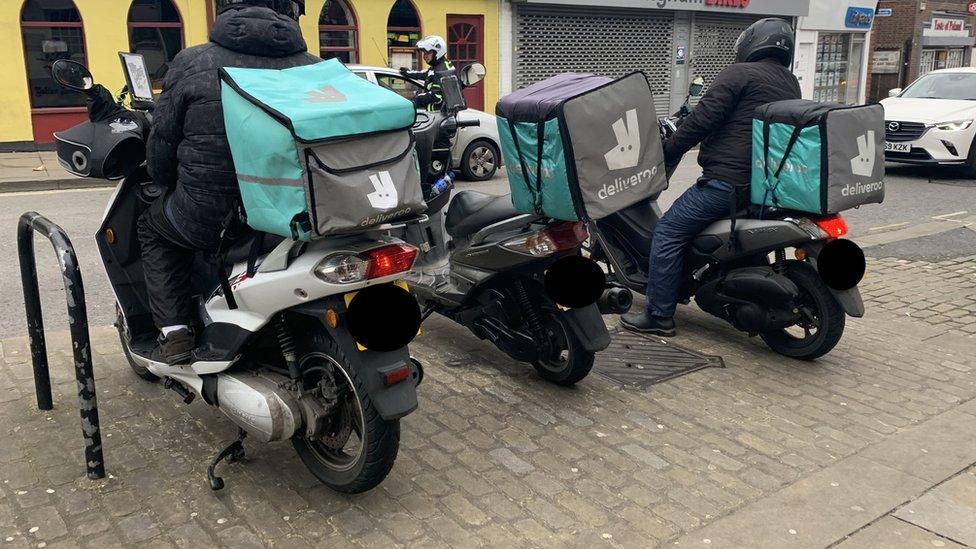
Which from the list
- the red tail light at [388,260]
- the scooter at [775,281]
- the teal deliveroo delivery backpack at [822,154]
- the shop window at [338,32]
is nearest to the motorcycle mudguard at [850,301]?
the scooter at [775,281]

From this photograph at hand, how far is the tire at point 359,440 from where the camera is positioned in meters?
3.18

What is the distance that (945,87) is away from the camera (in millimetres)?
14828

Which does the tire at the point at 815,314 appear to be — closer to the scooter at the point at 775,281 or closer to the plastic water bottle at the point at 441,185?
the scooter at the point at 775,281

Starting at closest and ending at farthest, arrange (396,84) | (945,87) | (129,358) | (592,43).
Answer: (129,358)
(396,84)
(945,87)
(592,43)

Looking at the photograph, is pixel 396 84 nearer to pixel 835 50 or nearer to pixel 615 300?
pixel 615 300

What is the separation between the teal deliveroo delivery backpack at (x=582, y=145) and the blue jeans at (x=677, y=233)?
93 centimetres

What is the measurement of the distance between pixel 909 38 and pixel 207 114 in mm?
34511

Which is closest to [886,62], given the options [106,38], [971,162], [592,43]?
[592,43]

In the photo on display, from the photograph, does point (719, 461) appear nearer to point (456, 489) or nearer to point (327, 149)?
point (456, 489)

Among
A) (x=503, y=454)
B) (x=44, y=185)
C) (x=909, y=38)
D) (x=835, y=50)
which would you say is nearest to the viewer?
(x=503, y=454)

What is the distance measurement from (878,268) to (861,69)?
27.1 metres

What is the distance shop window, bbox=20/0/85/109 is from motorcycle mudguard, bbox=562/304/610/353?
14077mm

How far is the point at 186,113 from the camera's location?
3365mm

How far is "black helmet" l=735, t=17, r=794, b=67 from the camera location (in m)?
5.11
